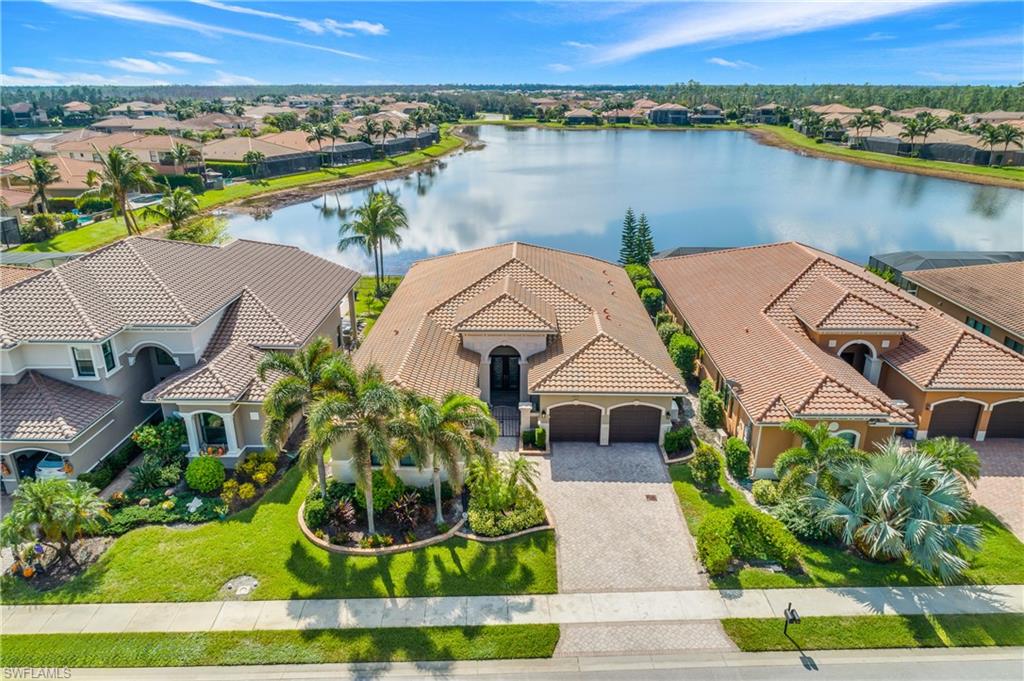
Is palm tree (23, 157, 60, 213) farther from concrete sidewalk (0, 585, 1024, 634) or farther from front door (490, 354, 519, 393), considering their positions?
concrete sidewalk (0, 585, 1024, 634)

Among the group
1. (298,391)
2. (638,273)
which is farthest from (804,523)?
(638,273)

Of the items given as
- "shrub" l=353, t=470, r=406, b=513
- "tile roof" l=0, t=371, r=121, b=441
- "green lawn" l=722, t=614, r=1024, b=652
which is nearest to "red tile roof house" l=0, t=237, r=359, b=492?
"tile roof" l=0, t=371, r=121, b=441

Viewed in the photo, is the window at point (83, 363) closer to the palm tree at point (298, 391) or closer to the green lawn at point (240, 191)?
the palm tree at point (298, 391)

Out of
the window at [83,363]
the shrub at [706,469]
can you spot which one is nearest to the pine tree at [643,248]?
the shrub at [706,469]

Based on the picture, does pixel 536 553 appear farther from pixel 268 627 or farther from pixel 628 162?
pixel 628 162

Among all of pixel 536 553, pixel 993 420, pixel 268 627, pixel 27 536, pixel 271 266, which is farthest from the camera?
pixel 271 266

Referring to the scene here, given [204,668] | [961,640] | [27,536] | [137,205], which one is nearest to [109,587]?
[27,536]

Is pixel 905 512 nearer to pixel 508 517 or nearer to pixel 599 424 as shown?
pixel 599 424
